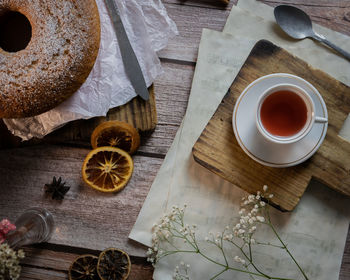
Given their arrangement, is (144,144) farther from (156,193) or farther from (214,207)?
(214,207)

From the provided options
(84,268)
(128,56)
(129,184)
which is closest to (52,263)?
(84,268)

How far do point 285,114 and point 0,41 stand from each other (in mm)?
910

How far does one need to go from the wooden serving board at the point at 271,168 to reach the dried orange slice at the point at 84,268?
1.67 feet

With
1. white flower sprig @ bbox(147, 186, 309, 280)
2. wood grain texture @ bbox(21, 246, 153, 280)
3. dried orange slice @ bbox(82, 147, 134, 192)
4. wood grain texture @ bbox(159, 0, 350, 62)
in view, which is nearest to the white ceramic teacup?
white flower sprig @ bbox(147, 186, 309, 280)

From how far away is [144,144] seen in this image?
4.16 feet

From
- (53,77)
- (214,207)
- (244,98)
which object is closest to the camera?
(53,77)

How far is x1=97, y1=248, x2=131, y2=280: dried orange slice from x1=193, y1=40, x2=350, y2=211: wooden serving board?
16.7 inches

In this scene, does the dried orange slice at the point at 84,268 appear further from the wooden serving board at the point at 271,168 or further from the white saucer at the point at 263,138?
the white saucer at the point at 263,138

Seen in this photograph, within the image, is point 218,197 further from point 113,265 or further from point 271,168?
→ point 113,265

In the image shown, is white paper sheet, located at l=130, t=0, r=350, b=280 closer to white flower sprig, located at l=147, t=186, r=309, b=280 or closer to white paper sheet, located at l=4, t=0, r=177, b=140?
white flower sprig, located at l=147, t=186, r=309, b=280

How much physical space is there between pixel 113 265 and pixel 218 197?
0.43 meters

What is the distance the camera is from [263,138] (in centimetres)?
111

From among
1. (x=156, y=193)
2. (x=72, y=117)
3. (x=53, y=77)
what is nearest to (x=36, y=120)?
(x=72, y=117)

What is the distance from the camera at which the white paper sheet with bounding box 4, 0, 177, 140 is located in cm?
117
